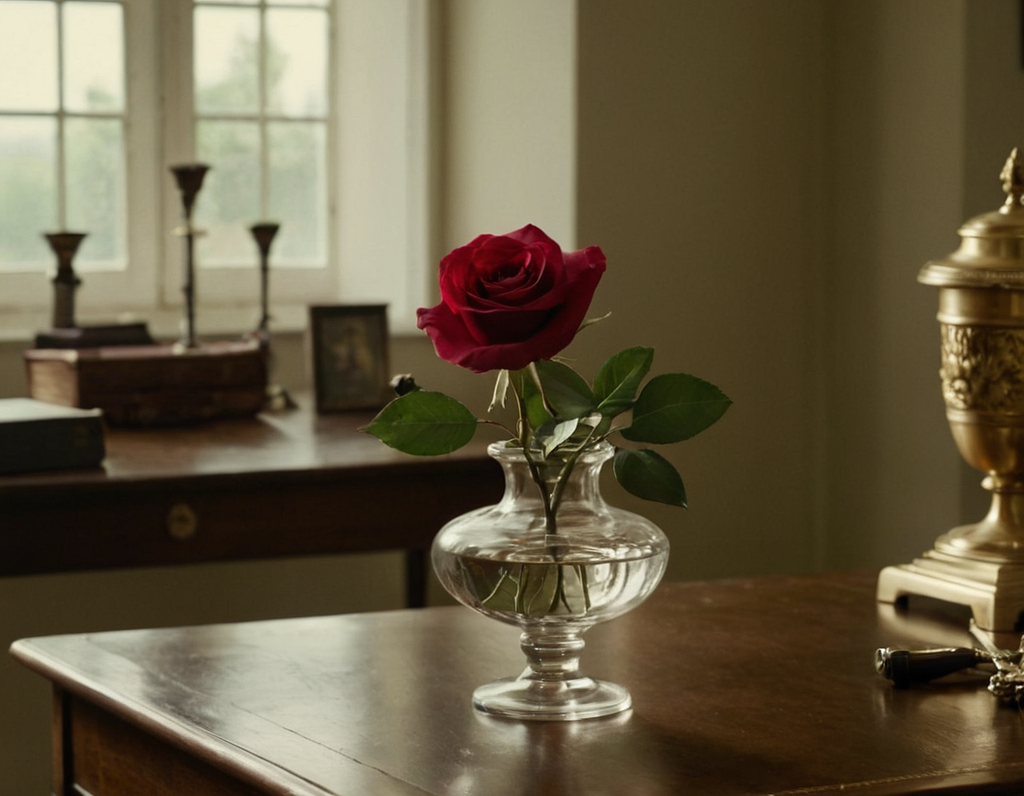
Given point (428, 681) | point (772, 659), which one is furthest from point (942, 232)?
point (428, 681)

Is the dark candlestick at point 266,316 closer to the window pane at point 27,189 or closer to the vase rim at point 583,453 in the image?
the window pane at point 27,189

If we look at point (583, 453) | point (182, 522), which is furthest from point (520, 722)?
point (182, 522)

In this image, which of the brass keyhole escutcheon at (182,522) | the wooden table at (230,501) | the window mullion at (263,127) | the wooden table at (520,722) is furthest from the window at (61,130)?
the wooden table at (520,722)

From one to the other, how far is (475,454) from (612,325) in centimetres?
59

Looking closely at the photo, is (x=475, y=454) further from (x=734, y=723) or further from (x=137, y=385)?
(x=734, y=723)

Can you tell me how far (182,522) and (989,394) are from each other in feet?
3.80

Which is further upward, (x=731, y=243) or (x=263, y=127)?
(x=263, y=127)

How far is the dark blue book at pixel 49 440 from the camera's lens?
212 centimetres

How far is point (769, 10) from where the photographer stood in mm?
2926

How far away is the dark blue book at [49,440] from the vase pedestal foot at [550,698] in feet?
3.68

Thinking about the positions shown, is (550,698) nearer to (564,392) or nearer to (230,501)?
(564,392)

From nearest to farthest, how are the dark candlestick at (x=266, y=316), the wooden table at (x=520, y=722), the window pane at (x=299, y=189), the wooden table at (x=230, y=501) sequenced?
1. the wooden table at (x=520, y=722)
2. the wooden table at (x=230, y=501)
3. the dark candlestick at (x=266, y=316)
4. the window pane at (x=299, y=189)

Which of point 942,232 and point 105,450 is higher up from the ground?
point 942,232

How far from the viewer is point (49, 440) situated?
7.04ft
